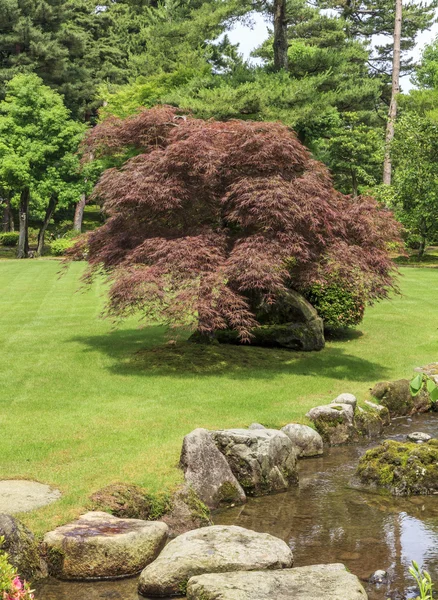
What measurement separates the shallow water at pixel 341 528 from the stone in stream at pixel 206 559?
0.33 metres

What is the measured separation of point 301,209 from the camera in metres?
14.7

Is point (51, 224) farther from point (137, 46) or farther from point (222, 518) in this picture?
point (222, 518)

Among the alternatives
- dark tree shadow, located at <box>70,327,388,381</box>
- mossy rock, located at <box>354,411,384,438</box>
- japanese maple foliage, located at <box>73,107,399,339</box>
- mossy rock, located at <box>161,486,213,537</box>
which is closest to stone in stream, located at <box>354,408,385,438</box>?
mossy rock, located at <box>354,411,384,438</box>

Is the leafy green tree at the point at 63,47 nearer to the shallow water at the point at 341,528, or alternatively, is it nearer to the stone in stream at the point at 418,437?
the stone in stream at the point at 418,437

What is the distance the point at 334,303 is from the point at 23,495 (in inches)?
456

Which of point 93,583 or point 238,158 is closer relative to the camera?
point 93,583

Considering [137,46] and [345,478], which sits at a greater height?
[137,46]

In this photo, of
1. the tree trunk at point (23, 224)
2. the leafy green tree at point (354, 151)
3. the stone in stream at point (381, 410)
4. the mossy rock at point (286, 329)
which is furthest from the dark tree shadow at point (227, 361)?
the tree trunk at point (23, 224)

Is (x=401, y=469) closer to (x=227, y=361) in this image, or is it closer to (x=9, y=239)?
(x=227, y=361)

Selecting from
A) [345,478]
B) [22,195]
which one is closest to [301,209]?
[345,478]

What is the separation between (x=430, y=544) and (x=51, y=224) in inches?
2091

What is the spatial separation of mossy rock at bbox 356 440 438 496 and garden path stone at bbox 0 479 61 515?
4.51 meters

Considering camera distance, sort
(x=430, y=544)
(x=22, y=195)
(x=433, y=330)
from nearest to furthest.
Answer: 1. (x=430, y=544)
2. (x=433, y=330)
3. (x=22, y=195)

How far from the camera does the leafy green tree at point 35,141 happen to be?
4478 centimetres
